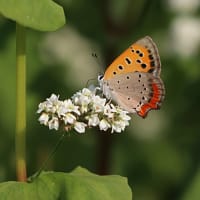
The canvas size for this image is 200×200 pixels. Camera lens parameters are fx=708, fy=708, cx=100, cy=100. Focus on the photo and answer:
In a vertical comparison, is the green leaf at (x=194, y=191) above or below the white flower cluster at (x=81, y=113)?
below

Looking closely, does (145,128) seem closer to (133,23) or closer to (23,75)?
(133,23)

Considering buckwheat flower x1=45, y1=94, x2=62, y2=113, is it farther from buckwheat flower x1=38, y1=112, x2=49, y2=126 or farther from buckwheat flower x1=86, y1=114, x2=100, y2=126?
buckwheat flower x1=86, y1=114, x2=100, y2=126

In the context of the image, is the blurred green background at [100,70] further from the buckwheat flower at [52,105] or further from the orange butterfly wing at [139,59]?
the buckwheat flower at [52,105]

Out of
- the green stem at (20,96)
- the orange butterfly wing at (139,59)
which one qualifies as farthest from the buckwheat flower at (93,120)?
the orange butterfly wing at (139,59)

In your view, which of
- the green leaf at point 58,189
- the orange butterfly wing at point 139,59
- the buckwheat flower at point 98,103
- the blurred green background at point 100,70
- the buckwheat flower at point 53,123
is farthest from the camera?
the blurred green background at point 100,70

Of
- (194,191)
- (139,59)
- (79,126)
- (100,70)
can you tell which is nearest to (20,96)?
(79,126)

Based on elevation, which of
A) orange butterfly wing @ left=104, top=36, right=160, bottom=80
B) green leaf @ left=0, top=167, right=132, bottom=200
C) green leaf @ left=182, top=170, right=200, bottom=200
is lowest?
green leaf @ left=182, top=170, right=200, bottom=200

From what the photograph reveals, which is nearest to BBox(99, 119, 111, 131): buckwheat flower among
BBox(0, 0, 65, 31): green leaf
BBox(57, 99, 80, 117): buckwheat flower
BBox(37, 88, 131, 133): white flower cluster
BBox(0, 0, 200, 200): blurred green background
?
BBox(37, 88, 131, 133): white flower cluster
